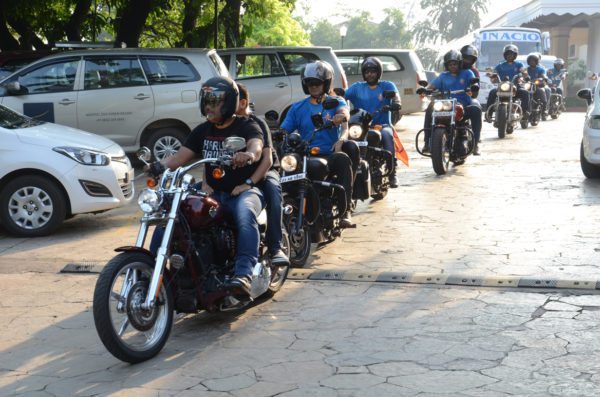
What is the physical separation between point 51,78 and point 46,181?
4.65 m

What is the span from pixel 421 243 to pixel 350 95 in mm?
3088

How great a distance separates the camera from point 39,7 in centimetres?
2019

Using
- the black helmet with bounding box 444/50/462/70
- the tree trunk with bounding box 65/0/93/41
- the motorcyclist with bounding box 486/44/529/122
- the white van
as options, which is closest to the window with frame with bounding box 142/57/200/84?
the black helmet with bounding box 444/50/462/70

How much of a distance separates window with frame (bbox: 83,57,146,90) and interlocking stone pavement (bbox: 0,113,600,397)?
14.6 feet

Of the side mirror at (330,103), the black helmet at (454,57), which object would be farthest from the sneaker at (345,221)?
the black helmet at (454,57)

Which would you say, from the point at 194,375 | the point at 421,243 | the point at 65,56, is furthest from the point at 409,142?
the point at 194,375

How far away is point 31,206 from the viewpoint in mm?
9000

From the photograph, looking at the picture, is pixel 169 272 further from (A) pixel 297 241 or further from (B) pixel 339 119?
(B) pixel 339 119

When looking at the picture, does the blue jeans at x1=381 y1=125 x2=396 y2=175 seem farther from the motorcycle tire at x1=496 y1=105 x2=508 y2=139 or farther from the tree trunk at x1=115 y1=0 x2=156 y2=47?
the tree trunk at x1=115 y1=0 x2=156 y2=47

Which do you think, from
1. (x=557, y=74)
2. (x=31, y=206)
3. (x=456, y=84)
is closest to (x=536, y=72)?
(x=557, y=74)

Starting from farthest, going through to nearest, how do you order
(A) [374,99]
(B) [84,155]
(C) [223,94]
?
(A) [374,99] < (B) [84,155] < (C) [223,94]

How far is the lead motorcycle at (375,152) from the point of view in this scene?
976 centimetres

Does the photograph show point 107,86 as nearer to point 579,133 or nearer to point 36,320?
point 36,320

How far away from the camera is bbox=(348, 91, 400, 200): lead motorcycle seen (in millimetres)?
9758
